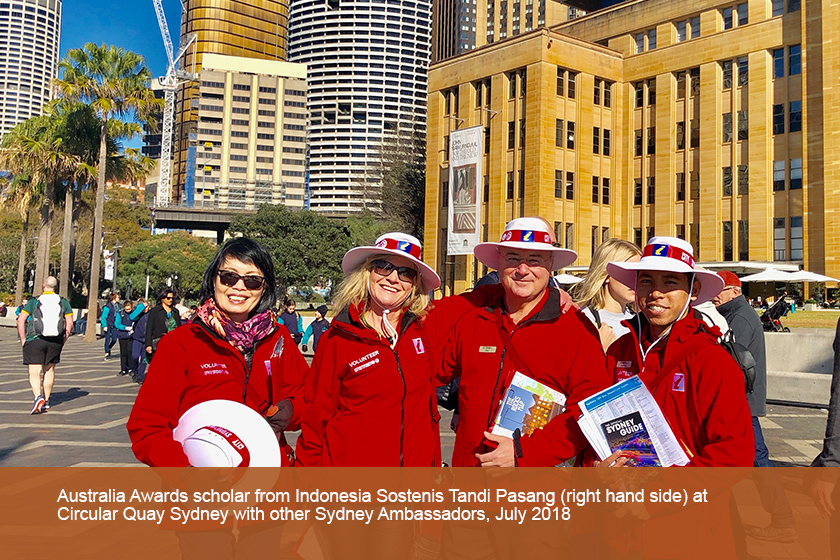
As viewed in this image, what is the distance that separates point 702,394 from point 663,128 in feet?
170

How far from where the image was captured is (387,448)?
10.6ft

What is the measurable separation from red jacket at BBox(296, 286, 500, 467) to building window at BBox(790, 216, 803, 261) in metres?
46.4

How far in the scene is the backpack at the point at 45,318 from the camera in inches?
426

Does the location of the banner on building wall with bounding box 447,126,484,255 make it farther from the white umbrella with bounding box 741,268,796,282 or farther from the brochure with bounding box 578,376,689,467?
the brochure with bounding box 578,376,689,467

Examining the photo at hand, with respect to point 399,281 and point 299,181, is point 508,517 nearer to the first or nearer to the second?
point 399,281

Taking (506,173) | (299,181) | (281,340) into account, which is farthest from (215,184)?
→ (281,340)

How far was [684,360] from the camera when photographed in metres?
2.91

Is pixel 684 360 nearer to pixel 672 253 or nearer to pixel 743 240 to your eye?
pixel 672 253

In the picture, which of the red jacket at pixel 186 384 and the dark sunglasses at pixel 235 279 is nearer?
the red jacket at pixel 186 384

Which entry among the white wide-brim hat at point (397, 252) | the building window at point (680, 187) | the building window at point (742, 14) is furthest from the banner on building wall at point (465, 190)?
the white wide-brim hat at point (397, 252)

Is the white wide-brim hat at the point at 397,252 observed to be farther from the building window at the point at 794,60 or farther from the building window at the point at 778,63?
the building window at the point at 778,63

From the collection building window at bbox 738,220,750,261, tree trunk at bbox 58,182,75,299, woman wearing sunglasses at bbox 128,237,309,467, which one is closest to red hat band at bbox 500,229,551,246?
woman wearing sunglasses at bbox 128,237,309,467

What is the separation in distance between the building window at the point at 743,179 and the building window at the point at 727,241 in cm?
226

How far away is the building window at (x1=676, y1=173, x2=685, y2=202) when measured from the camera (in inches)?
1964
